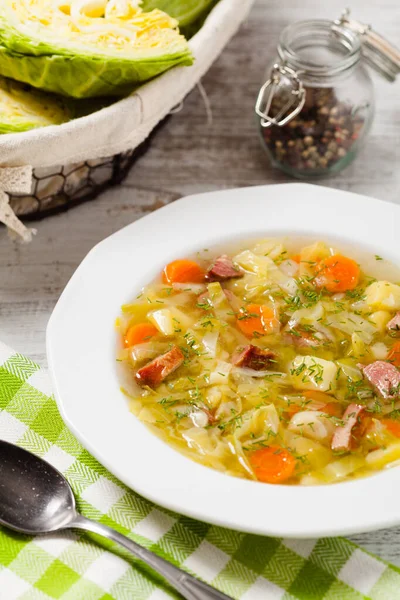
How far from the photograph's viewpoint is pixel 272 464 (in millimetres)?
3180

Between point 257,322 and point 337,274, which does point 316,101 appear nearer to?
point 337,274

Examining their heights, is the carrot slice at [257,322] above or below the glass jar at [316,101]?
below

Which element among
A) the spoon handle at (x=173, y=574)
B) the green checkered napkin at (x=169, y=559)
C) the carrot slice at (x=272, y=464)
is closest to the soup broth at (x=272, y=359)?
the carrot slice at (x=272, y=464)

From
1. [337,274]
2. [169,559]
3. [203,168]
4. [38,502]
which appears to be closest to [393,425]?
[337,274]

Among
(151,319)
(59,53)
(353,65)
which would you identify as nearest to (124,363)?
(151,319)

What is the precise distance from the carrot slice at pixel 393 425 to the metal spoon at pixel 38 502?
1.12 m

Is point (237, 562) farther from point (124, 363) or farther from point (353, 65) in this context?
point (353, 65)

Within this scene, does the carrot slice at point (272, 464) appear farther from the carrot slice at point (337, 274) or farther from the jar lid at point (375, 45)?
the jar lid at point (375, 45)

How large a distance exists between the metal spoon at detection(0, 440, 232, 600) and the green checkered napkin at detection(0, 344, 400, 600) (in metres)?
0.07

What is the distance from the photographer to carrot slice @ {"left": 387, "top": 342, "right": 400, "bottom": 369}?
363cm

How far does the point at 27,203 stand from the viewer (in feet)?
14.9

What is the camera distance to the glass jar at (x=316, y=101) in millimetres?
4766

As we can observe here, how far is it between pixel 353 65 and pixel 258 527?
10.2ft

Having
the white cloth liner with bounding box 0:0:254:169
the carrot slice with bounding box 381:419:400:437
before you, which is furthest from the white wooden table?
the carrot slice with bounding box 381:419:400:437
